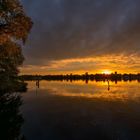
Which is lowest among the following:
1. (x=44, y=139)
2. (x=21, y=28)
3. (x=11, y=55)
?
(x=44, y=139)

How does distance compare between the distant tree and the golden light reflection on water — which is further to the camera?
the golden light reflection on water

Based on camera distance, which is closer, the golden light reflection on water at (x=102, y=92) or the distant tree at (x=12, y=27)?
the distant tree at (x=12, y=27)

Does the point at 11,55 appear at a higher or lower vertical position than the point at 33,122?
higher

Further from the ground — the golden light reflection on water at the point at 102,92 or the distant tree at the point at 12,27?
the distant tree at the point at 12,27

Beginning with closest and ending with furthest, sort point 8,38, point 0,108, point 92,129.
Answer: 1. point 92,129
2. point 8,38
3. point 0,108

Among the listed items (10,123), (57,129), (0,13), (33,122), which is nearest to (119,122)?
(57,129)

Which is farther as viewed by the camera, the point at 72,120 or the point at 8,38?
the point at 72,120

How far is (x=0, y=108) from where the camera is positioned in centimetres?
3888

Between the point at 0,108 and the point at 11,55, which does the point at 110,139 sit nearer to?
the point at 11,55

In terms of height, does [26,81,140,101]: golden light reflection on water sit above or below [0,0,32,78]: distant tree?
below

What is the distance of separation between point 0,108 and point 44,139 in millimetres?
16885

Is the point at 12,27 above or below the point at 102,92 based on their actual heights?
above

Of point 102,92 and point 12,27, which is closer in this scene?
point 12,27

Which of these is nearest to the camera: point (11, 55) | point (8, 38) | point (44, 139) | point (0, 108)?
point (44, 139)
